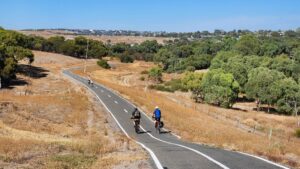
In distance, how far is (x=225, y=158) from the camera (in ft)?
51.8

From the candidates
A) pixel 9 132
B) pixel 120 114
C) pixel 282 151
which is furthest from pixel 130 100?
pixel 282 151

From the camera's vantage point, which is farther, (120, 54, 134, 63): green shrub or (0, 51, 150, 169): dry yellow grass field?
(120, 54, 134, 63): green shrub

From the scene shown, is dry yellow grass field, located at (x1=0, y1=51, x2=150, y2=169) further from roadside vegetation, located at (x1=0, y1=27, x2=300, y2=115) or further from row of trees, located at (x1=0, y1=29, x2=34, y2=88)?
roadside vegetation, located at (x1=0, y1=27, x2=300, y2=115)

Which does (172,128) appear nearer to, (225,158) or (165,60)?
(225,158)

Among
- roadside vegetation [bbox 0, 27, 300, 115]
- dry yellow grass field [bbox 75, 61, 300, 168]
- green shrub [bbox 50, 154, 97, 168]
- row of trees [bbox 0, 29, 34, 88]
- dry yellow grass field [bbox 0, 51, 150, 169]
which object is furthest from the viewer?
row of trees [bbox 0, 29, 34, 88]

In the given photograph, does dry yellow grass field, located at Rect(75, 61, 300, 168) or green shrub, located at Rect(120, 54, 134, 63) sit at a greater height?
dry yellow grass field, located at Rect(75, 61, 300, 168)

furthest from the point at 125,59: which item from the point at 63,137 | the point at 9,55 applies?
the point at 63,137

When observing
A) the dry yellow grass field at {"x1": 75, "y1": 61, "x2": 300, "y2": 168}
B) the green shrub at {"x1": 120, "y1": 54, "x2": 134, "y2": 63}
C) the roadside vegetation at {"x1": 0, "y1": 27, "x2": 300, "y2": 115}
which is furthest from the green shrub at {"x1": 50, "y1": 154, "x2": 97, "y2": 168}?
the green shrub at {"x1": 120, "y1": 54, "x2": 134, "y2": 63}

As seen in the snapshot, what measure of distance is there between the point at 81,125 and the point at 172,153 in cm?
1857

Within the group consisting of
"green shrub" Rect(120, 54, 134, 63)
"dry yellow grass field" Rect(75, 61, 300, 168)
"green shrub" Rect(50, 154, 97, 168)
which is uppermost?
"green shrub" Rect(50, 154, 97, 168)

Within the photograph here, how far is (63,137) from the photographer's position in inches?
1057

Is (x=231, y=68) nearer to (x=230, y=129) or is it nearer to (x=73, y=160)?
(x=230, y=129)

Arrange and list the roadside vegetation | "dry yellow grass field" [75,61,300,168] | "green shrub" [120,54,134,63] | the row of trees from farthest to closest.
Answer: "green shrub" [120,54,134,63] → the row of trees → the roadside vegetation → "dry yellow grass field" [75,61,300,168]

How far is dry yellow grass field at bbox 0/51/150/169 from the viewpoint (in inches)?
639
